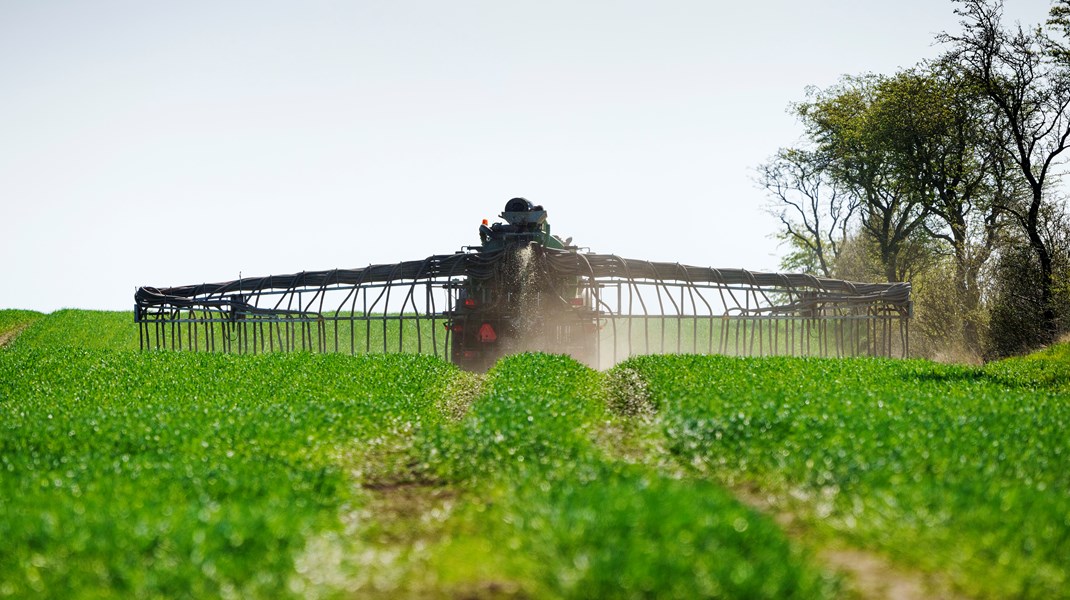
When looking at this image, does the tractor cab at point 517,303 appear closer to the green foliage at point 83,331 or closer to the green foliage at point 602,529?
the green foliage at point 602,529

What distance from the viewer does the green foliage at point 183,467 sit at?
6.25 metres

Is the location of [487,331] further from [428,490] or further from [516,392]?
[428,490]

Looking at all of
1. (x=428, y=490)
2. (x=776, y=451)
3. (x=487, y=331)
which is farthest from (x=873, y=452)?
(x=487, y=331)

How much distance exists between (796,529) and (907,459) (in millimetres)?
2098

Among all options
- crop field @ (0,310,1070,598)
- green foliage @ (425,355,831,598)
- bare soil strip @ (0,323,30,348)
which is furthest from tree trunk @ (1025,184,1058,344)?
bare soil strip @ (0,323,30,348)

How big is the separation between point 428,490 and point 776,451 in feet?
14.1

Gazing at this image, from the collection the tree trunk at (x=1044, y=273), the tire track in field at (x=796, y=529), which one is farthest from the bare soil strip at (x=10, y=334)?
the tree trunk at (x=1044, y=273)

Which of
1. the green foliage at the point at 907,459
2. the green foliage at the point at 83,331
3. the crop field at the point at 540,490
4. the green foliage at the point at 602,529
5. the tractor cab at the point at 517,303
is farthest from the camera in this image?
the green foliage at the point at 83,331

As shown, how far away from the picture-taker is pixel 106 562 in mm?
6395

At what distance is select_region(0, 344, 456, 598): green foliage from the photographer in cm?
625

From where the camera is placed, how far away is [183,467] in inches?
372

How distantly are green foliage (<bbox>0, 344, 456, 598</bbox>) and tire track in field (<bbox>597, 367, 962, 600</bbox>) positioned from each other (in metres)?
3.63

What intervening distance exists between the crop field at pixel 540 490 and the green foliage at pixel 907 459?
0.11ft

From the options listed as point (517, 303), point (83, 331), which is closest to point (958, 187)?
point (517, 303)
